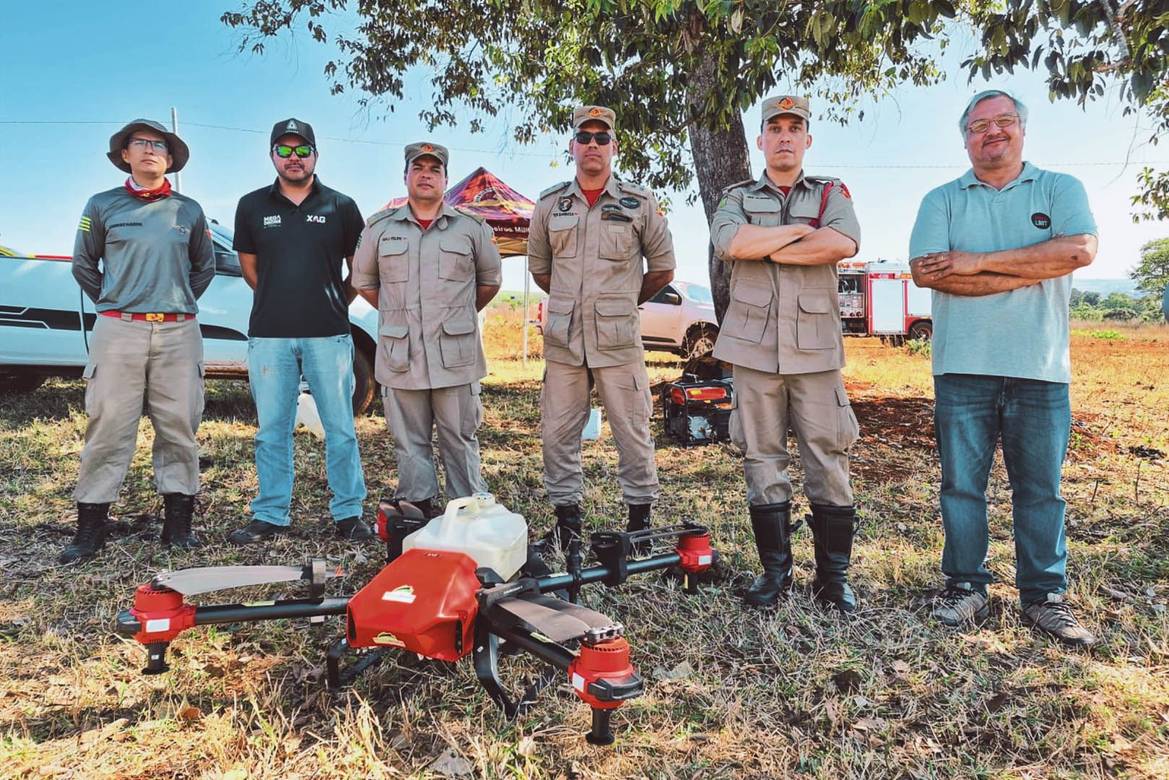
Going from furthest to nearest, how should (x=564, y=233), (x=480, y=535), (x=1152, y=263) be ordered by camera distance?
(x=1152, y=263)
(x=564, y=233)
(x=480, y=535)

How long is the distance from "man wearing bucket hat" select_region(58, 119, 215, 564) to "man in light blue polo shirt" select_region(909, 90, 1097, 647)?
3.34m

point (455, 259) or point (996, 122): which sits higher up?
point (996, 122)

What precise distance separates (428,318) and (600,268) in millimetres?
828

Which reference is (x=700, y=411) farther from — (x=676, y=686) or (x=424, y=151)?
(x=676, y=686)

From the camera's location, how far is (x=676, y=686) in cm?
237

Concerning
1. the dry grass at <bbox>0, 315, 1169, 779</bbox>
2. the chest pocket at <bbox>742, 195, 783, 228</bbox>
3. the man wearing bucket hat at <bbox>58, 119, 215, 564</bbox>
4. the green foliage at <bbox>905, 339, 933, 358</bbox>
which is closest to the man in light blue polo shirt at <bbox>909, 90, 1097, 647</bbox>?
the dry grass at <bbox>0, 315, 1169, 779</bbox>

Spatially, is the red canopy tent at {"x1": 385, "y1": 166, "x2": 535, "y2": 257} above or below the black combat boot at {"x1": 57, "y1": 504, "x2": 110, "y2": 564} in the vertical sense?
above

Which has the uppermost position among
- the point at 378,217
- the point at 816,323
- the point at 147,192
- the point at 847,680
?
the point at 147,192

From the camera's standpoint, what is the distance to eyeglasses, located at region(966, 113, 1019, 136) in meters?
2.75

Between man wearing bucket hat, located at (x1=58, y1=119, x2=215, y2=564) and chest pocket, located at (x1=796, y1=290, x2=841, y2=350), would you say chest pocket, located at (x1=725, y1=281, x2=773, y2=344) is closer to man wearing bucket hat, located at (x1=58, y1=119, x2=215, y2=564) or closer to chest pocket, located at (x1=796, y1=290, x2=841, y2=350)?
chest pocket, located at (x1=796, y1=290, x2=841, y2=350)

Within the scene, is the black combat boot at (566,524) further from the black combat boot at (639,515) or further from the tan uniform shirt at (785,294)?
the tan uniform shirt at (785,294)

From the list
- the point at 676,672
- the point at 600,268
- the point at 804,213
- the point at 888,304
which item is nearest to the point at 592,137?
the point at 600,268

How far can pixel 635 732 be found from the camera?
6.95 ft

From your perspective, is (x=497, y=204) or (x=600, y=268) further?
(x=497, y=204)
